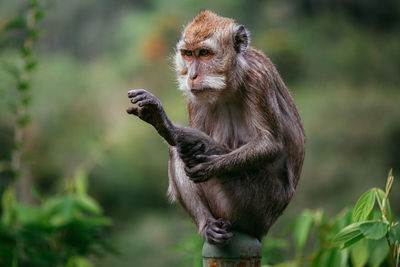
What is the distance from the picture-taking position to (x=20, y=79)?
645 centimetres

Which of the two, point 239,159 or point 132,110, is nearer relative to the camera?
point 132,110

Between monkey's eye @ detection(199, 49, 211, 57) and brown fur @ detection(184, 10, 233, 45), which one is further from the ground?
brown fur @ detection(184, 10, 233, 45)

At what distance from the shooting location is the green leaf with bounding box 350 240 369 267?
459 cm

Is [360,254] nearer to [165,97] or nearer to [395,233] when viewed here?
[395,233]

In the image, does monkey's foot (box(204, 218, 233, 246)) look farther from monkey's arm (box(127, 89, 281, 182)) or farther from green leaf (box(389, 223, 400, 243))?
green leaf (box(389, 223, 400, 243))

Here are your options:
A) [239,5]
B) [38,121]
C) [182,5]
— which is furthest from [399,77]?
[38,121]

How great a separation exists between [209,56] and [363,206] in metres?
1.88

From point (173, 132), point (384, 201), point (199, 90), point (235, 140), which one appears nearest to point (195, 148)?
point (173, 132)

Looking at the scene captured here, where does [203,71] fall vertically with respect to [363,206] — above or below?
above

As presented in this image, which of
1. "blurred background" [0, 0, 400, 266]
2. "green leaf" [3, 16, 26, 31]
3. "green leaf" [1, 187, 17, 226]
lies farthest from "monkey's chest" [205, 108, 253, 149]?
"blurred background" [0, 0, 400, 266]

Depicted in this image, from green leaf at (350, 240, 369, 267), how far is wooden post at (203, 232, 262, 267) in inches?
36.9

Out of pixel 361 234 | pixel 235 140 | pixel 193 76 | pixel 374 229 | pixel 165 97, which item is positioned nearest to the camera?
pixel 374 229

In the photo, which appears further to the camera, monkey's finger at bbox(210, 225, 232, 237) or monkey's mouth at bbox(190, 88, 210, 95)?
monkey's mouth at bbox(190, 88, 210, 95)

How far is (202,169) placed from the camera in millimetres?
4422
